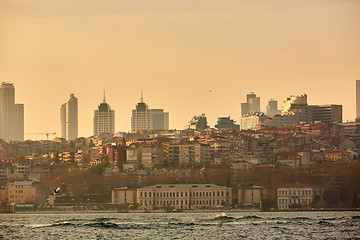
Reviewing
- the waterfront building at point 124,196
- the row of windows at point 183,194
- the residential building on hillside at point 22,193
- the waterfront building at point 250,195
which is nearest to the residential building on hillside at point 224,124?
the residential building on hillside at point 22,193

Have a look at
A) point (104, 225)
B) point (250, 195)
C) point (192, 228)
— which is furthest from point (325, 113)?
point (192, 228)

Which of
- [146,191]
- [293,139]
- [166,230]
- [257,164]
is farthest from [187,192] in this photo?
[293,139]

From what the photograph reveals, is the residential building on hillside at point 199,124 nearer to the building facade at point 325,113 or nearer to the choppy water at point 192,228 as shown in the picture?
the building facade at point 325,113

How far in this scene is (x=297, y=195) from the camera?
93.2 m

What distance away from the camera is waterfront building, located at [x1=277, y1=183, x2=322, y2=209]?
92000mm

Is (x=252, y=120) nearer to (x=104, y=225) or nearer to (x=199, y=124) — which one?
(x=199, y=124)

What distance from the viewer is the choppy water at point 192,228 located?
60.4 meters

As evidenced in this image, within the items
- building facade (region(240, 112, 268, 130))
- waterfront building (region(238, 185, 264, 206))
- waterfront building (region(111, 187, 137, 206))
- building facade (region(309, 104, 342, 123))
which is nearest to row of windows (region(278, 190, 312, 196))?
waterfront building (region(238, 185, 264, 206))

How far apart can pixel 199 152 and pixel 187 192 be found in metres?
27.6

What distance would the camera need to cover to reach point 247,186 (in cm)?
9956

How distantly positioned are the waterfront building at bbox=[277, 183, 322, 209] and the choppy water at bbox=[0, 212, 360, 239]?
1276cm

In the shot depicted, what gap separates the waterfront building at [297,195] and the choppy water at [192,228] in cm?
1276

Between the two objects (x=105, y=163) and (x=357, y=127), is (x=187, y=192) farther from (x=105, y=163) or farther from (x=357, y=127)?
(x=357, y=127)

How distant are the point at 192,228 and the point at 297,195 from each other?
28496 mm
